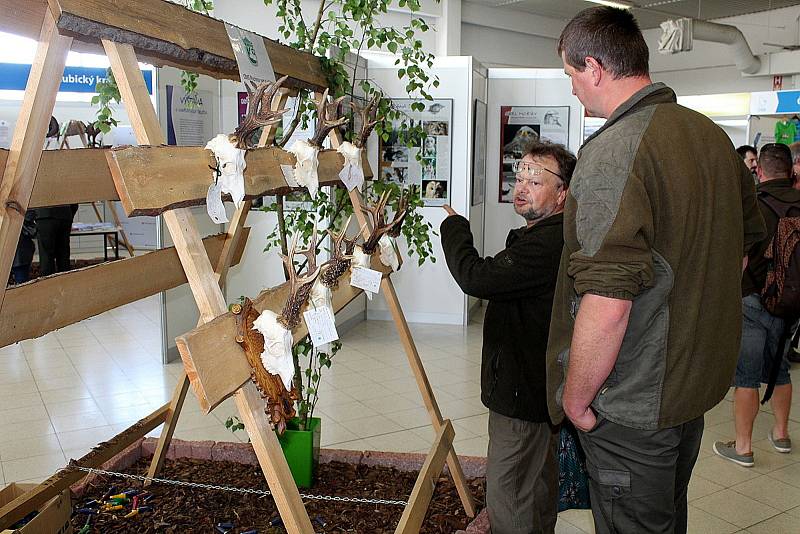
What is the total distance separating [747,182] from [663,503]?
866 mm

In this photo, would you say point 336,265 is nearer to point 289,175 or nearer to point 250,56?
point 289,175

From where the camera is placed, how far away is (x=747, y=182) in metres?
1.97

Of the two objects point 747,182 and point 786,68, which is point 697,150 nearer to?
point 747,182

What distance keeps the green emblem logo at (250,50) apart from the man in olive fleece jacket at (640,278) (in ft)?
3.11

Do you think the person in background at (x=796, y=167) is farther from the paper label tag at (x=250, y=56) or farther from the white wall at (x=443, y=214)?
the paper label tag at (x=250, y=56)

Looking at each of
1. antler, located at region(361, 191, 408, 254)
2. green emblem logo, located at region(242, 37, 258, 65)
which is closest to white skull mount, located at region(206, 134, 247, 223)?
green emblem logo, located at region(242, 37, 258, 65)

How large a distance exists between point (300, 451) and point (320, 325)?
1.32 meters

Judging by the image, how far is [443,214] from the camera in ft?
23.2

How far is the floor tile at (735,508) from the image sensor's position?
3.23 m

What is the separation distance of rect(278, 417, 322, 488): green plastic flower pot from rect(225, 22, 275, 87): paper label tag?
142 centimetres

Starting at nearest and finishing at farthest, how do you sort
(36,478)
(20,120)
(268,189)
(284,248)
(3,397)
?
1. (20,120)
2. (268,189)
3. (284,248)
4. (36,478)
5. (3,397)

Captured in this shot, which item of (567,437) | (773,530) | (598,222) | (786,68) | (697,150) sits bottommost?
(773,530)

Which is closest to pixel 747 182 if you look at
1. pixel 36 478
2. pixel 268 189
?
pixel 268 189

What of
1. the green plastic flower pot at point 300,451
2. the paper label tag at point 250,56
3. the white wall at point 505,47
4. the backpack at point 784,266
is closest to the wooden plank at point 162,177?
the paper label tag at point 250,56
